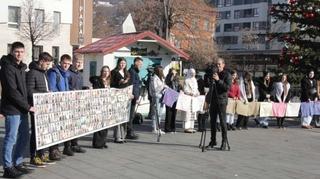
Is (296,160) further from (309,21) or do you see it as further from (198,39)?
(198,39)

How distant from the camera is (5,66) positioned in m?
8.40

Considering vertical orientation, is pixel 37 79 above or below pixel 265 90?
above

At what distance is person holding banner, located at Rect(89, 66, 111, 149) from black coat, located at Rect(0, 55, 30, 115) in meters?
3.59

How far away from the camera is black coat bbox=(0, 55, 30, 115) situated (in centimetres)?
839

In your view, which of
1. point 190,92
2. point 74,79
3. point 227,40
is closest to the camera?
point 74,79

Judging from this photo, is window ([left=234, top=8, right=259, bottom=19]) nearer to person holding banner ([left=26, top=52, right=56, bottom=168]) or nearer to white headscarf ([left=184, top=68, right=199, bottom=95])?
white headscarf ([left=184, top=68, right=199, bottom=95])

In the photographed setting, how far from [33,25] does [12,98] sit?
167 feet

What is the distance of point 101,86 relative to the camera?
1235 centimetres

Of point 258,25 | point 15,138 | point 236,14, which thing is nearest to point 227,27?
point 236,14

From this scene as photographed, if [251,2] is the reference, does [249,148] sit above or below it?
below

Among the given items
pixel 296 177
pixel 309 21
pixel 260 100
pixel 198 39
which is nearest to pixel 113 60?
pixel 260 100

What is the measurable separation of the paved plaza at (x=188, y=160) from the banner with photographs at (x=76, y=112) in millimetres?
538

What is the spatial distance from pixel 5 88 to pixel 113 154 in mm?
3493

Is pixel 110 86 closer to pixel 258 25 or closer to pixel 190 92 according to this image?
pixel 190 92
